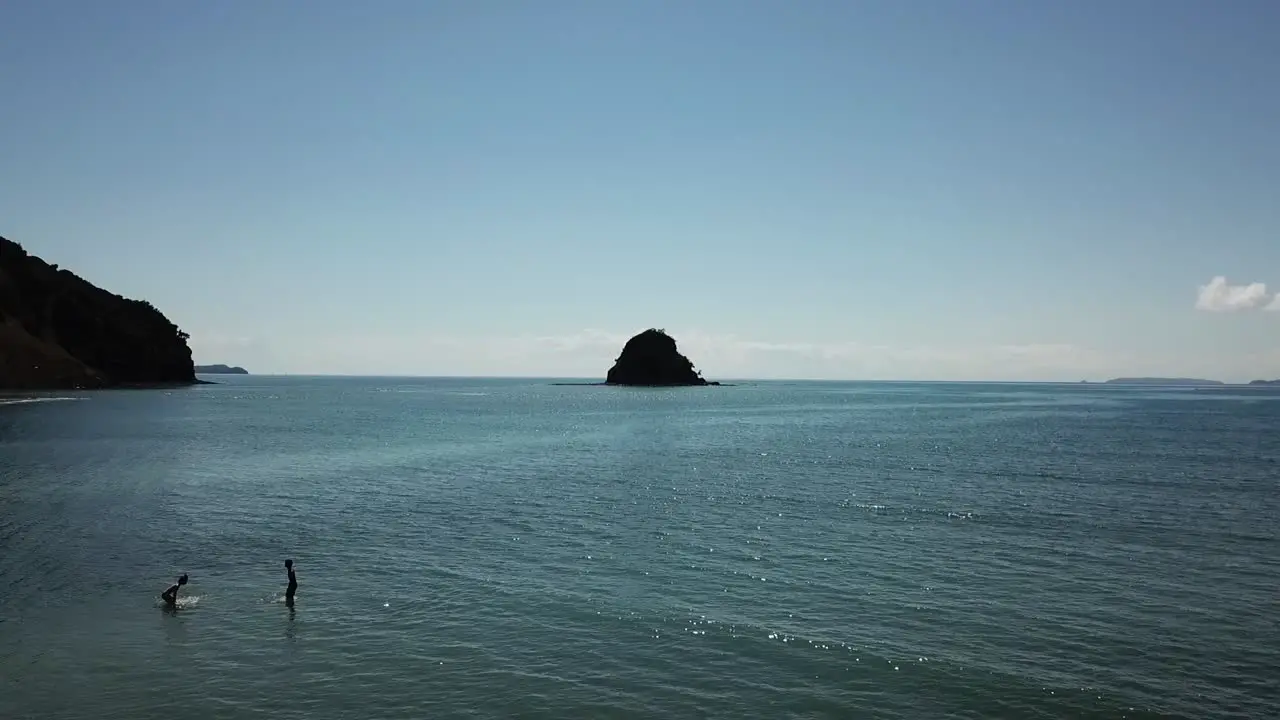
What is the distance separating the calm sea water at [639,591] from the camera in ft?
81.7

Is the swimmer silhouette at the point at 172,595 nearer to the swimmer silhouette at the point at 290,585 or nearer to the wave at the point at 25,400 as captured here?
the swimmer silhouette at the point at 290,585

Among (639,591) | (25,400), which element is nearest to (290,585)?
(639,591)

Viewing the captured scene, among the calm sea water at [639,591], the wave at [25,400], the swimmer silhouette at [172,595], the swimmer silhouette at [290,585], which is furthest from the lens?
the wave at [25,400]

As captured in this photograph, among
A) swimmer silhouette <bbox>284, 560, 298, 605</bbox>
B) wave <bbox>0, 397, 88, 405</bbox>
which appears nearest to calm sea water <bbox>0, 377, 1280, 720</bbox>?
swimmer silhouette <bbox>284, 560, 298, 605</bbox>

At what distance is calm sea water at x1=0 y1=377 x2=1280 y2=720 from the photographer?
81.7 ft

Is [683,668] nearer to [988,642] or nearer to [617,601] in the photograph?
[617,601]

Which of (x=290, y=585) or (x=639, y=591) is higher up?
(x=290, y=585)

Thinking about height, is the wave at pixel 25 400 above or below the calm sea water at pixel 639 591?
above

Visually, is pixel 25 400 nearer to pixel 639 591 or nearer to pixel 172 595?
pixel 172 595

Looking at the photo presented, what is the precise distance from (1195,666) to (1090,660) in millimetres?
3301

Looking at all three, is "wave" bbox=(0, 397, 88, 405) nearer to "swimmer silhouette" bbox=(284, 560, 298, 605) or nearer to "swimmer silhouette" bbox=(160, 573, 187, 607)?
"swimmer silhouette" bbox=(160, 573, 187, 607)

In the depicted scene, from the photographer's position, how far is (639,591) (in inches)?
1398

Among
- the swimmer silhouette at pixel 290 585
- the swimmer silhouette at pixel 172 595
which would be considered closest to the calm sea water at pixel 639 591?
the swimmer silhouette at pixel 172 595

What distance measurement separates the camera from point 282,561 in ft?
133
